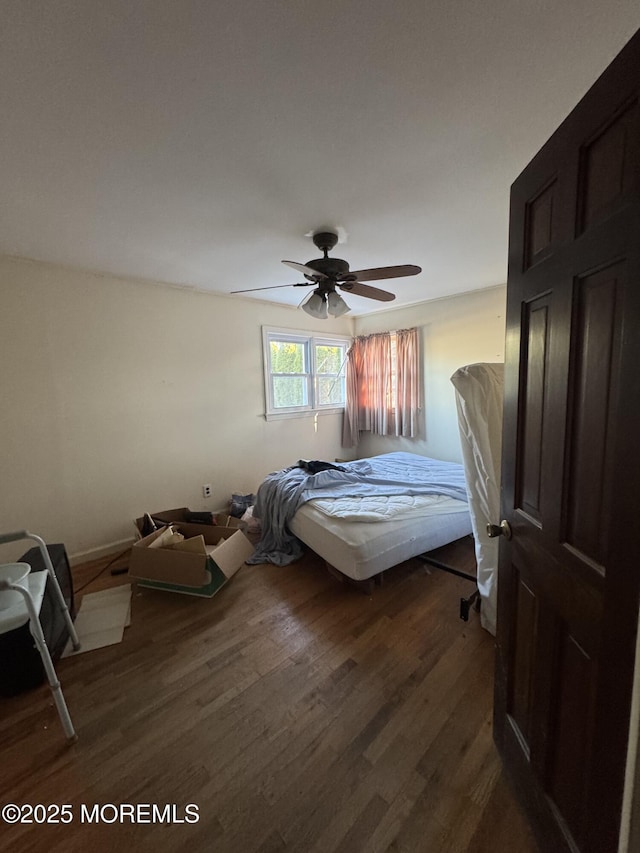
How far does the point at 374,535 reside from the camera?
7.01ft

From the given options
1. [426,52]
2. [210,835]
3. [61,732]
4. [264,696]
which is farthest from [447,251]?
[61,732]

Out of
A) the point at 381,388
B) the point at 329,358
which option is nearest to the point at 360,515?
the point at 381,388

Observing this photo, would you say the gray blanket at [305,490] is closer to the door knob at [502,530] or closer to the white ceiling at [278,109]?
the door knob at [502,530]

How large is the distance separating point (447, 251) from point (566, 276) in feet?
6.80

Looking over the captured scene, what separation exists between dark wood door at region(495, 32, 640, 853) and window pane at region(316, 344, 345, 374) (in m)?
3.55

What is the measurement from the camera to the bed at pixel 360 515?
84.6 inches

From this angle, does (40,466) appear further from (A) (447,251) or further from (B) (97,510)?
(A) (447,251)

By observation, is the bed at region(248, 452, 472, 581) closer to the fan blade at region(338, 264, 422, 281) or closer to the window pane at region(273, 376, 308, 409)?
the window pane at region(273, 376, 308, 409)

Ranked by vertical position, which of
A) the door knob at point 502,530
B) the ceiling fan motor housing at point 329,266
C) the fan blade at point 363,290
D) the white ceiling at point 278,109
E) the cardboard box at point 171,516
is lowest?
the cardboard box at point 171,516

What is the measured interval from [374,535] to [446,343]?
110 inches

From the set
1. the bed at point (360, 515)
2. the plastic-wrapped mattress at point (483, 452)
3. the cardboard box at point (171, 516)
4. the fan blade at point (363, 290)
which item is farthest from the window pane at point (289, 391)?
the plastic-wrapped mattress at point (483, 452)

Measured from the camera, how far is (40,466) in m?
2.59

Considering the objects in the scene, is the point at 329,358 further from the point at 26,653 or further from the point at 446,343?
the point at 26,653

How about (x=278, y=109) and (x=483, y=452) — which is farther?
(x=483, y=452)
